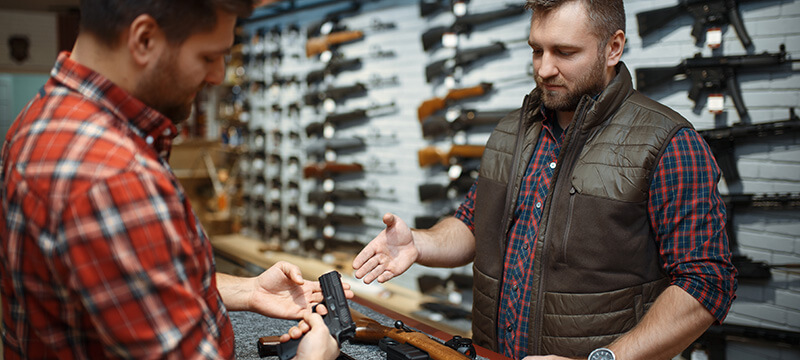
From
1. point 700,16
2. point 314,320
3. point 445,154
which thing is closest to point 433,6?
point 445,154

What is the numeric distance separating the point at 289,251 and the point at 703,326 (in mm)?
5711

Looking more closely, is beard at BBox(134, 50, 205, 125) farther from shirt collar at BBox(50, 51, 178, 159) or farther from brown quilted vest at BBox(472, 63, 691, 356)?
brown quilted vest at BBox(472, 63, 691, 356)

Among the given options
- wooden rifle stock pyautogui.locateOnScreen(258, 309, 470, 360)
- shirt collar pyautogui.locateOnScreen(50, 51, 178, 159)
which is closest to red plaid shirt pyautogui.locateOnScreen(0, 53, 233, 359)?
shirt collar pyautogui.locateOnScreen(50, 51, 178, 159)

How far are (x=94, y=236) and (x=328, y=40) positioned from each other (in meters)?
5.65

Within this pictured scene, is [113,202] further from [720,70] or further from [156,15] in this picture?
[720,70]

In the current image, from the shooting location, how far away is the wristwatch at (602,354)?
1.79 meters

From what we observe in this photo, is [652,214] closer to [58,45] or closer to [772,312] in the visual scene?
[772,312]

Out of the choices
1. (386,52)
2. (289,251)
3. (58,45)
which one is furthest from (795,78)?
(58,45)

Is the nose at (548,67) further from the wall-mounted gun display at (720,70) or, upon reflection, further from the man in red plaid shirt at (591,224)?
the wall-mounted gun display at (720,70)

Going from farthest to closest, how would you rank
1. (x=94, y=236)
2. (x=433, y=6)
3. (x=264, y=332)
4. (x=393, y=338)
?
1. (x=433, y=6)
2. (x=264, y=332)
3. (x=393, y=338)
4. (x=94, y=236)

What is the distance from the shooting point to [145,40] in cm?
107

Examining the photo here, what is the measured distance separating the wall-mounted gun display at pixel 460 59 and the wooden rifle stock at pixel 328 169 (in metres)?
1.37

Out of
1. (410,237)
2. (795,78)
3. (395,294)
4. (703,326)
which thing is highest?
(795,78)

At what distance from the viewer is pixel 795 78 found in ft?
10.9
